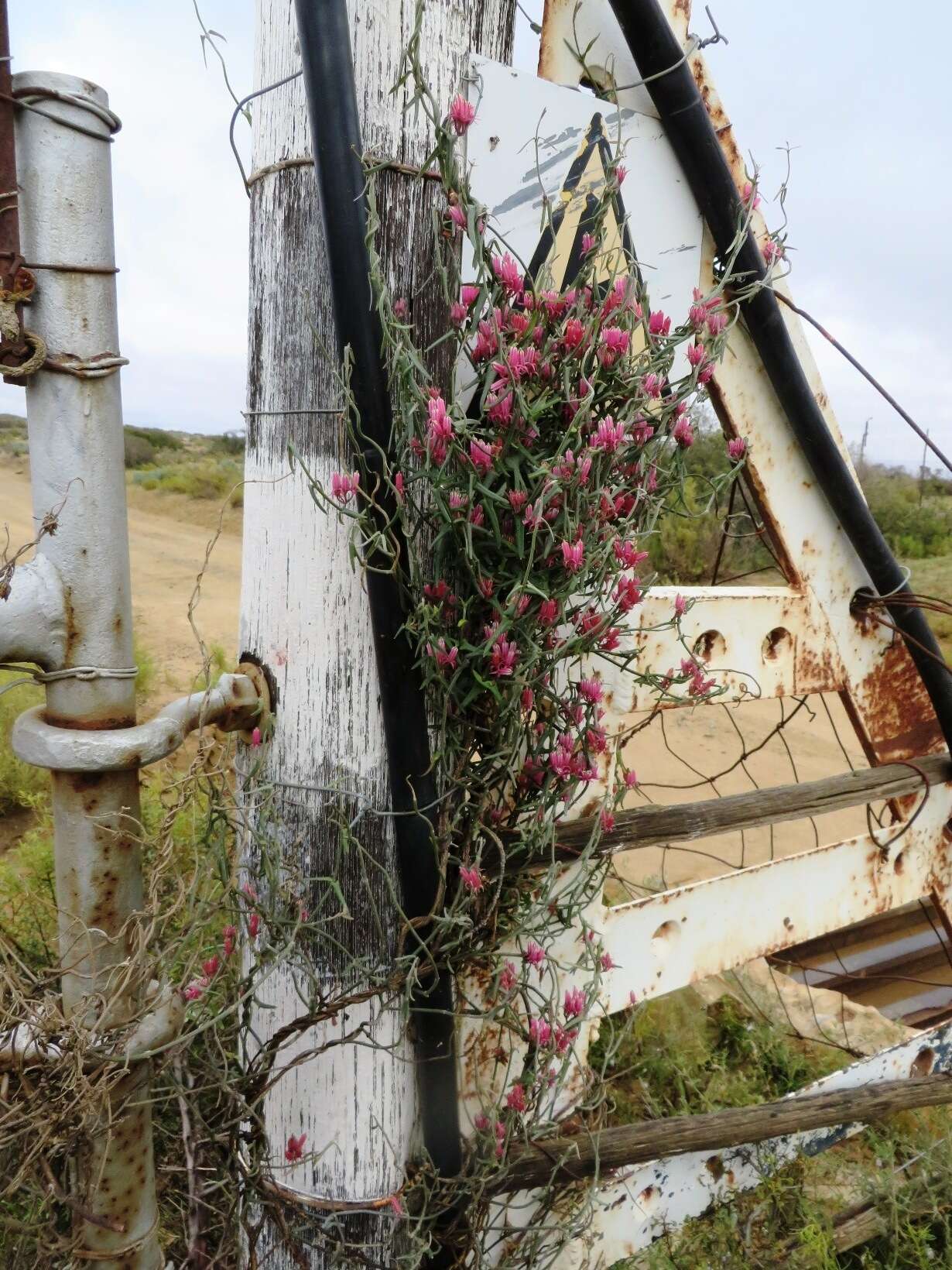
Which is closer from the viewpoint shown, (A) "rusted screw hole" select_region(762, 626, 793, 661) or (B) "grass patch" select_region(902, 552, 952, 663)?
(A) "rusted screw hole" select_region(762, 626, 793, 661)

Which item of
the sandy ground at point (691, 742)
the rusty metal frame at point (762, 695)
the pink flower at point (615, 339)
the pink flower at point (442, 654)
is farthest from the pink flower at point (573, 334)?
the sandy ground at point (691, 742)

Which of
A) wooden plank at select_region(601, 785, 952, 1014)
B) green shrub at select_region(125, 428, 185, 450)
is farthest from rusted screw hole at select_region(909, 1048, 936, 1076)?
green shrub at select_region(125, 428, 185, 450)

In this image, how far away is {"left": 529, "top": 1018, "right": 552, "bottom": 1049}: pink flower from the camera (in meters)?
1.64

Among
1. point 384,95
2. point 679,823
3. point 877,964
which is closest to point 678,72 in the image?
point 384,95

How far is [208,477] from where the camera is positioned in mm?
21703

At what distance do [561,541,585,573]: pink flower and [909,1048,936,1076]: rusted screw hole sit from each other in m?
2.16

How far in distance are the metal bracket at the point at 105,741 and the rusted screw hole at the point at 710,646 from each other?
1.12 meters

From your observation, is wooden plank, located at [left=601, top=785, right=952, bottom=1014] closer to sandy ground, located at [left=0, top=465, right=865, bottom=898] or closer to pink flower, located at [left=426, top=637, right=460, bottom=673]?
pink flower, located at [left=426, top=637, right=460, bottom=673]

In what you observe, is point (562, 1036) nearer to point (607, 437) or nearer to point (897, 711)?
point (607, 437)

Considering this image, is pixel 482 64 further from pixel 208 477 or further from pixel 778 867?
pixel 208 477

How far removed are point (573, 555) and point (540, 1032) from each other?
886 mm

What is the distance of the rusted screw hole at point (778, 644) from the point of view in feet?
7.29

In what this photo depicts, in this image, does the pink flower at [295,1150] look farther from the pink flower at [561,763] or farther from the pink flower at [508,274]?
the pink flower at [508,274]

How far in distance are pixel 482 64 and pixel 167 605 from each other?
960cm
